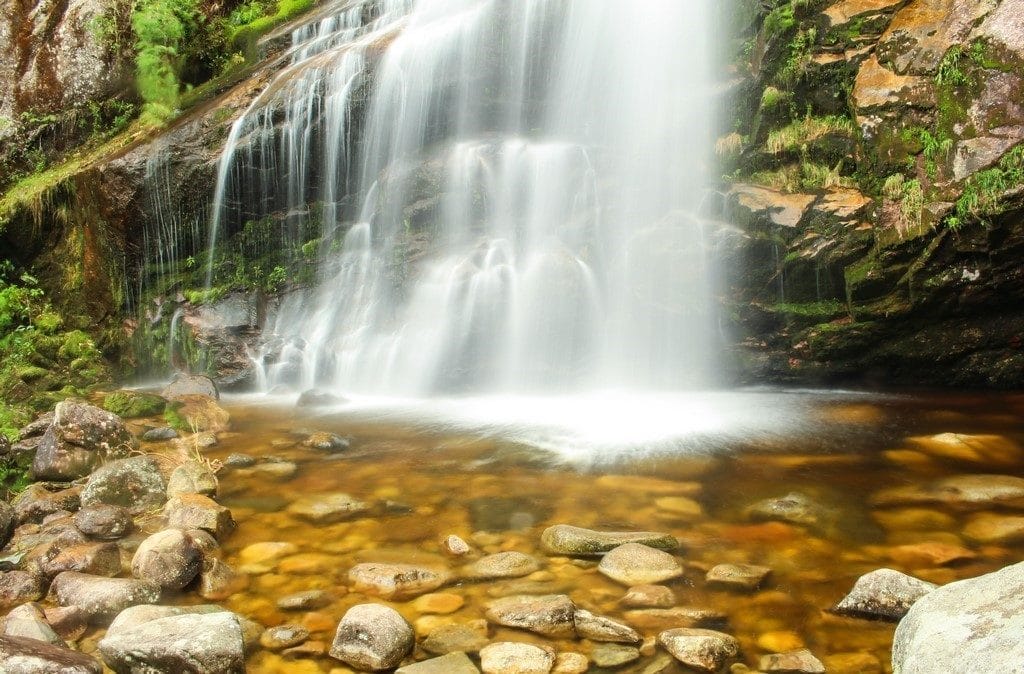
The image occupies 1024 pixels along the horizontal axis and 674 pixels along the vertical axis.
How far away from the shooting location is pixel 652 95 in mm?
10680

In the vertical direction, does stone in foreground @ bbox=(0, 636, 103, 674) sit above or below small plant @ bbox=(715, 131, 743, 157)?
below

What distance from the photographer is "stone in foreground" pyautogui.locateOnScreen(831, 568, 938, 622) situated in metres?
3.16

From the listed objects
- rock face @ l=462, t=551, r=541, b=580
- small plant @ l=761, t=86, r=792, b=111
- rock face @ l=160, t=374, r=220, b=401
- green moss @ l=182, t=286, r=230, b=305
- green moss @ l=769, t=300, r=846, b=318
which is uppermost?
small plant @ l=761, t=86, r=792, b=111

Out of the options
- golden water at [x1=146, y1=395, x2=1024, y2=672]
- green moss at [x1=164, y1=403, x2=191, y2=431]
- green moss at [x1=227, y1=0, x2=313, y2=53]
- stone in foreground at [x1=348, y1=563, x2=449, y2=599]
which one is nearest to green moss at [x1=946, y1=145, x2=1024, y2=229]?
golden water at [x1=146, y1=395, x2=1024, y2=672]

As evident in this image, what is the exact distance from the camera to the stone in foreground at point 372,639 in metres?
3.01

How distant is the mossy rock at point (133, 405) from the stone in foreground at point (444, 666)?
6380 millimetres

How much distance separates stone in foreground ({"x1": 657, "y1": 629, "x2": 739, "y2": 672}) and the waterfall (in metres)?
6.10

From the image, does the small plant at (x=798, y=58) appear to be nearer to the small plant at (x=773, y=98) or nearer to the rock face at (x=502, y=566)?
the small plant at (x=773, y=98)

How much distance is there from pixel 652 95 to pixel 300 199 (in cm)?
634

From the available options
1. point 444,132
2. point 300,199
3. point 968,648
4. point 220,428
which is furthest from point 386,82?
point 968,648

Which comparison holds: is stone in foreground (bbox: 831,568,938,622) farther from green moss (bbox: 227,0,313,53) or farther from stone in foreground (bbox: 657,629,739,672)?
green moss (bbox: 227,0,313,53)

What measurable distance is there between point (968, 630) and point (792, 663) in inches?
44.9

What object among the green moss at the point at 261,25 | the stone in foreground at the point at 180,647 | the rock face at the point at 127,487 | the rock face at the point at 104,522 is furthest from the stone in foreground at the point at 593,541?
the green moss at the point at 261,25

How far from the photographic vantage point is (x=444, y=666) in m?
2.93
